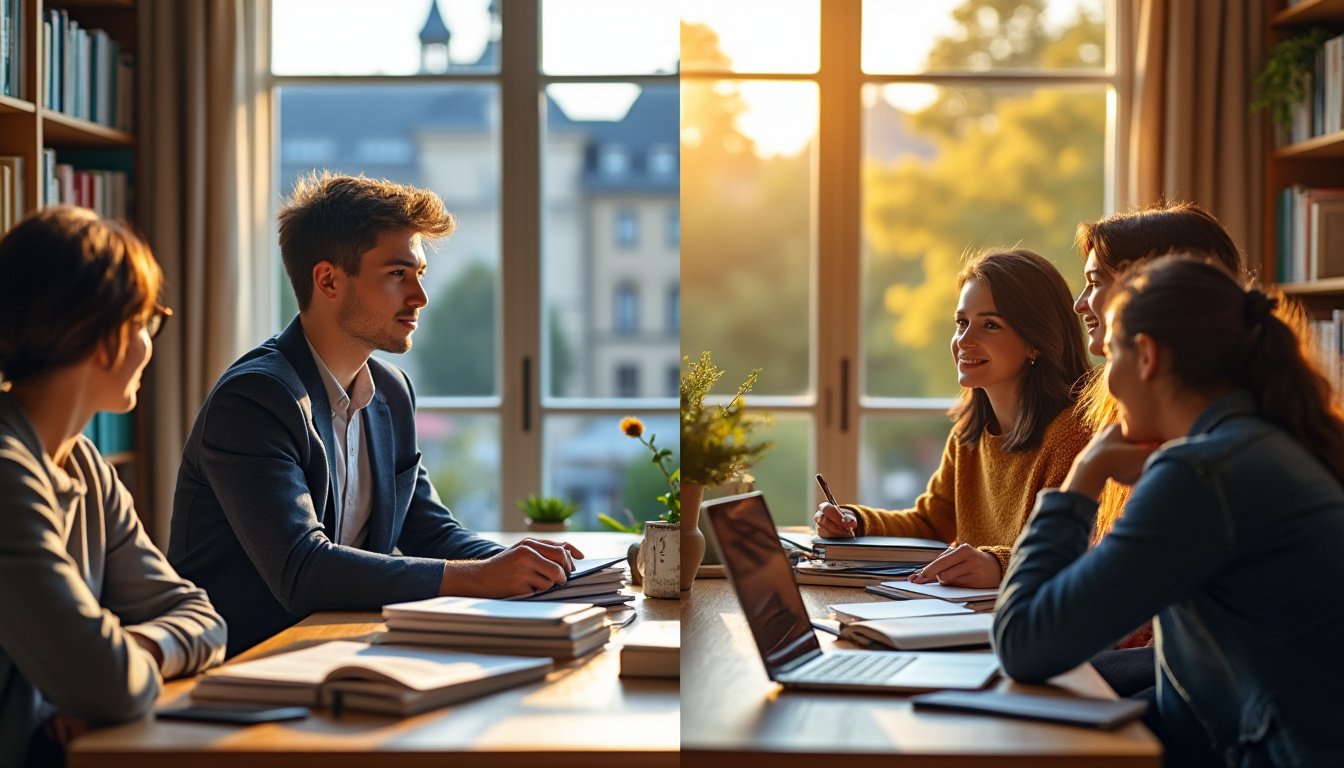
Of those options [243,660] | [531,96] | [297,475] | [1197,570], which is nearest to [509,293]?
[531,96]

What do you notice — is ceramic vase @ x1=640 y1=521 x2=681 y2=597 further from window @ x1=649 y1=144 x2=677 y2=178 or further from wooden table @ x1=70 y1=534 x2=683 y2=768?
window @ x1=649 y1=144 x2=677 y2=178

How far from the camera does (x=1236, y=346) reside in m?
1.43

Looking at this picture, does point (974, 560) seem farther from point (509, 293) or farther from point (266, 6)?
point (266, 6)

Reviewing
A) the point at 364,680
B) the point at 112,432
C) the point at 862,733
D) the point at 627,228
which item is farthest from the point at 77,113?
the point at 862,733

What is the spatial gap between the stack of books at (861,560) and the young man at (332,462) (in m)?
0.41

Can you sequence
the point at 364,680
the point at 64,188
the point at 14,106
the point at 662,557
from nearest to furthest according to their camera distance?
the point at 364,680, the point at 662,557, the point at 14,106, the point at 64,188

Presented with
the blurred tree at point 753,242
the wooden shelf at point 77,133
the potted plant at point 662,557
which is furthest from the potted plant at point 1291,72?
the wooden shelf at point 77,133

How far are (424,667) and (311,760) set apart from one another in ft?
0.72

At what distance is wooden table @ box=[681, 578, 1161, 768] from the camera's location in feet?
3.70

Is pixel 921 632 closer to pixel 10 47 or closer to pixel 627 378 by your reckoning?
pixel 10 47

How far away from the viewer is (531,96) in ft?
13.3

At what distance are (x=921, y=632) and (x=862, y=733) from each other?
1.22ft

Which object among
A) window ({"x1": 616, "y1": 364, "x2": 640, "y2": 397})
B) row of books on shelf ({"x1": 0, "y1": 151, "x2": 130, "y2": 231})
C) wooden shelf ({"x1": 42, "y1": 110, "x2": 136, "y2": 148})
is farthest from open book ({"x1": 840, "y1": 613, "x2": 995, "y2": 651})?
Answer: window ({"x1": 616, "y1": 364, "x2": 640, "y2": 397})

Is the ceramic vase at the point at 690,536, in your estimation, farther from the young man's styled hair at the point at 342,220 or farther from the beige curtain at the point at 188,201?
the beige curtain at the point at 188,201
